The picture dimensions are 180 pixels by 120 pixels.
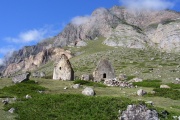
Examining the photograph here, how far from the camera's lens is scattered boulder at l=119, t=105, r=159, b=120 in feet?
72.1

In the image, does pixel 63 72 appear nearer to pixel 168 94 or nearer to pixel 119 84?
pixel 119 84

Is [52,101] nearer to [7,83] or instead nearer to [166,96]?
[166,96]

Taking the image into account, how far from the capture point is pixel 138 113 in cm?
2216

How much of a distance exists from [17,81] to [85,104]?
67.5 ft

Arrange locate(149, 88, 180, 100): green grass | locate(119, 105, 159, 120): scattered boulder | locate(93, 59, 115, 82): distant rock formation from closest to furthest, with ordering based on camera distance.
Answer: locate(119, 105, 159, 120): scattered boulder → locate(149, 88, 180, 100): green grass → locate(93, 59, 115, 82): distant rock formation

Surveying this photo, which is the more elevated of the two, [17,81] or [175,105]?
[17,81]

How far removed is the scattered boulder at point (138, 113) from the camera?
22.0 m

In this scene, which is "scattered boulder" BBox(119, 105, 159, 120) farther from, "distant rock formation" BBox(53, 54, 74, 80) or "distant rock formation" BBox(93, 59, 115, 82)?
"distant rock formation" BBox(93, 59, 115, 82)

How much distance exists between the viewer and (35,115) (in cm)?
2272

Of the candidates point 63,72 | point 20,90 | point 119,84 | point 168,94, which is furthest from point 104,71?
point 20,90

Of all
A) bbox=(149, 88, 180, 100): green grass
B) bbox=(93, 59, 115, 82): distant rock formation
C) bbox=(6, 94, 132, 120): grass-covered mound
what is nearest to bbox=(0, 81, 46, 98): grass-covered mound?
bbox=(6, 94, 132, 120): grass-covered mound

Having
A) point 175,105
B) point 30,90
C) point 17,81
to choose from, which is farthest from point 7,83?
point 175,105

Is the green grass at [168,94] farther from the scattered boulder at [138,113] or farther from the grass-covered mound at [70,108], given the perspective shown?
the scattered boulder at [138,113]

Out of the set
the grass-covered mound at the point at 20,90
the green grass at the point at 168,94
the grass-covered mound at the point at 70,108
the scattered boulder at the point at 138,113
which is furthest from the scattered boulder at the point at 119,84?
the scattered boulder at the point at 138,113
